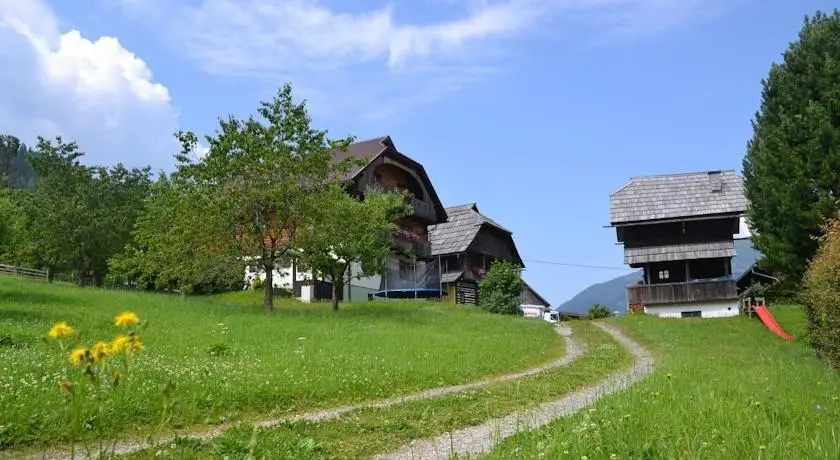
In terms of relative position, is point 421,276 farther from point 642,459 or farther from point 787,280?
point 642,459

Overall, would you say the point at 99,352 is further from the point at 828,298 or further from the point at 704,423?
the point at 828,298

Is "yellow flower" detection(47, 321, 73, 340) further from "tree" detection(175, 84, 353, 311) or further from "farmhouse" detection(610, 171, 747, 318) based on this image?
"farmhouse" detection(610, 171, 747, 318)

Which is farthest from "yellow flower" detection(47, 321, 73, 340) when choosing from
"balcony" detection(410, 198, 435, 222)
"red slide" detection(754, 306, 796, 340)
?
"balcony" detection(410, 198, 435, 222)

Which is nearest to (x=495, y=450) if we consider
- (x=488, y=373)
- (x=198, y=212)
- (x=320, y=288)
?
(x=488, y=373)

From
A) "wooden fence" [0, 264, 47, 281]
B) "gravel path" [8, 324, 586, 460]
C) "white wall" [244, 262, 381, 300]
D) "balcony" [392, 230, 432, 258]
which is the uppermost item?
"balcony" [392, 230, 432, 258]

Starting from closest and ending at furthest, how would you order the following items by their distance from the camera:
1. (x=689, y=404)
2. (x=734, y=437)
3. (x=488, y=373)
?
(x=734, y=437) → (x=689, y=404) → (x=488, y=373)

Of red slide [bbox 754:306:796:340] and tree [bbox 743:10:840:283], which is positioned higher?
tree [bbox 743:10:840:283]

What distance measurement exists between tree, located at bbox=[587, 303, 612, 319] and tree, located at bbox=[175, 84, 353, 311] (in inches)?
1020

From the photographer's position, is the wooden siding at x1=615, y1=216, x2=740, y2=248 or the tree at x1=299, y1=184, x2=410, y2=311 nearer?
the tree at x1=299, y1=184, x2=410, y2=311

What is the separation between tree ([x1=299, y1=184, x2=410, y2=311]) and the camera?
30.0 meters

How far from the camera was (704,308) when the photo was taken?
150ft

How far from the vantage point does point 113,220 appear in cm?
5053

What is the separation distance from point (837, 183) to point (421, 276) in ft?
99.8

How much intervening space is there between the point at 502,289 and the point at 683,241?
1682cm
